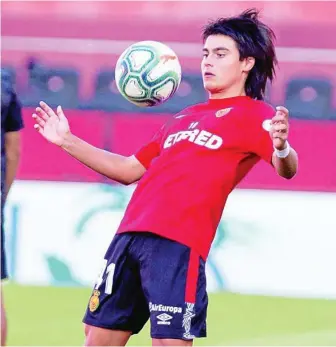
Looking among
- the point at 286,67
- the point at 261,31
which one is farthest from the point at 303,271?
the point at 261,31

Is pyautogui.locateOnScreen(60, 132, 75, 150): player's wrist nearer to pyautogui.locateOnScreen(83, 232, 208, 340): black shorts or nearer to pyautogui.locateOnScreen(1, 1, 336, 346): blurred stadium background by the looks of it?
pyautogui.locateOnScreen(83, 232, 208, 340): black shorts

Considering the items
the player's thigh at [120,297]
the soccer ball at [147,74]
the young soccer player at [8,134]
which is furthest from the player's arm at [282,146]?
the young soccer player at [8,134]

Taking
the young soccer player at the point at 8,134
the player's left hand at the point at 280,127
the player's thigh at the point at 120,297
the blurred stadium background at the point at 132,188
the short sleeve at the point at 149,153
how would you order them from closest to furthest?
the player's left hand at the point at 280,127
the player's thigh at the point at 120,297
the short sleeve at the point at 149,153
the young soccer player at the point at 8,134
the blurred stadium background at the point at 132,188

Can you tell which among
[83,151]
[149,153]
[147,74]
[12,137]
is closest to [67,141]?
[83,151]

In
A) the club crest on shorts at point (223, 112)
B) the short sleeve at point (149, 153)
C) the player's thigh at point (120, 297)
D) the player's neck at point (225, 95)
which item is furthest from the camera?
the short sleeve at point (149, 153)

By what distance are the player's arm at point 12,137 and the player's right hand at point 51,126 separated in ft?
3.13

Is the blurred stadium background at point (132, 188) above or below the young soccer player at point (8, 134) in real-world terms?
below

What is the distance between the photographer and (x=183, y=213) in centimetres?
394

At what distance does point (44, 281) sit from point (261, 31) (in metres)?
5.20

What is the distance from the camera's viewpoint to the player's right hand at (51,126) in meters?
4.29

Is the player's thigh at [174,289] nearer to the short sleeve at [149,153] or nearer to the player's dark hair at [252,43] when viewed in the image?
the short sleeve at [149,153]

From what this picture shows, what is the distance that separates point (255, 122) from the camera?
13.1ft

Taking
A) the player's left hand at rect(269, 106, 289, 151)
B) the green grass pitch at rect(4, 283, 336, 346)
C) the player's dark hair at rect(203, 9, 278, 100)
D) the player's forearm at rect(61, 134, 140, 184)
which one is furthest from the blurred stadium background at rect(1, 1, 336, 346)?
the player's left hand at rect(269, 106, 289, 151)

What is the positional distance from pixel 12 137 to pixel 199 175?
5.44ft
